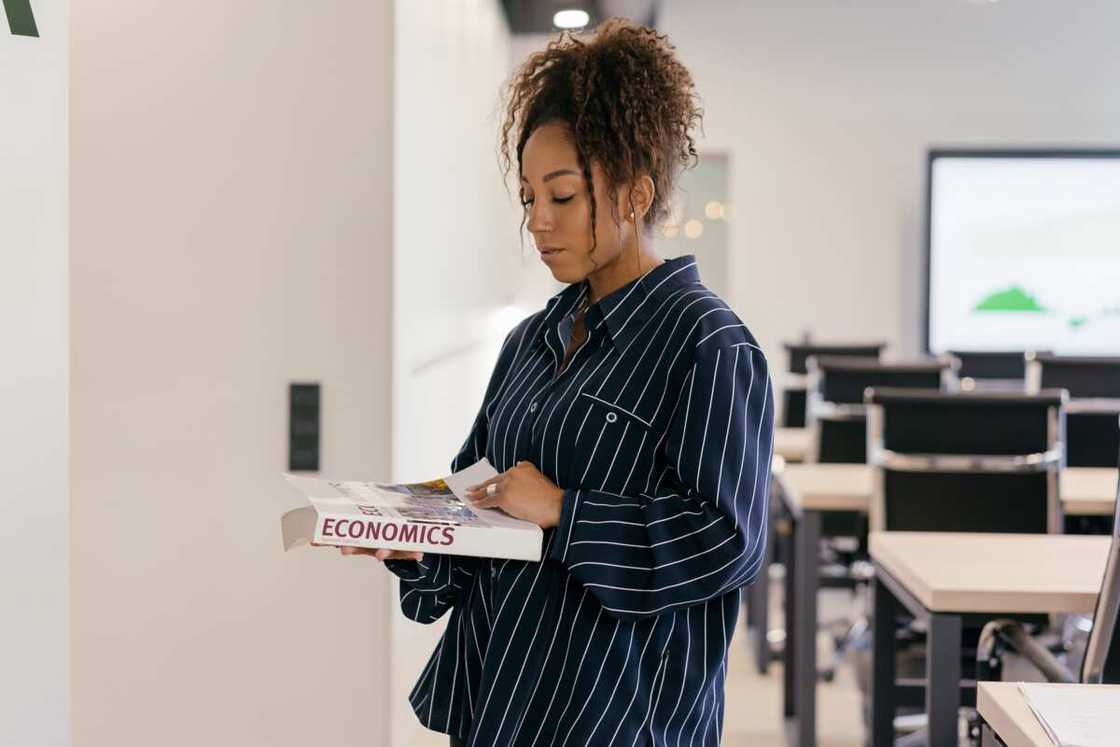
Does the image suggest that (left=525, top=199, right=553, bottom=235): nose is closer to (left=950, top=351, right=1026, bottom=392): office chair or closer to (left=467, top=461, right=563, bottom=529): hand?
(left=467, top=461, right=563, bottom=529): hand

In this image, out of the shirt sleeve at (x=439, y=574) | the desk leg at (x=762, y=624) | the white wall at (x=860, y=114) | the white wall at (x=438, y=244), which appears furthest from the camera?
the white wall at (x=860, y=114)

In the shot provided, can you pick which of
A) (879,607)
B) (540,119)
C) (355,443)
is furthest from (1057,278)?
(540,119)

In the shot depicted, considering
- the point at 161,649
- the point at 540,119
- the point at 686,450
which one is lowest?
the point at 161,649

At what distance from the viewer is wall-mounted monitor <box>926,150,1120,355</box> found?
761 centimetres

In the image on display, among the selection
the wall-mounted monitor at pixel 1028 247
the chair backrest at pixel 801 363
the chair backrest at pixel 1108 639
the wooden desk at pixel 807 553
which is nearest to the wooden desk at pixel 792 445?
the chair backrest at pixel 801 363

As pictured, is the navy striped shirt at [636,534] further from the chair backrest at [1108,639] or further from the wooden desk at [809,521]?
the wooden desk at [809,521]

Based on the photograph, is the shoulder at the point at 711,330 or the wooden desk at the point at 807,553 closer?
the shoulder at the point at 711,330

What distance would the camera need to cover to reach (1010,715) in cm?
140

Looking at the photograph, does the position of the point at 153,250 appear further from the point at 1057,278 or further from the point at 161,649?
the point at 1057,278

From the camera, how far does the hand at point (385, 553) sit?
137 cm

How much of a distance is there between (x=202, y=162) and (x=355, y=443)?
60cm

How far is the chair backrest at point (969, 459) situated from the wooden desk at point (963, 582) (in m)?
0.54

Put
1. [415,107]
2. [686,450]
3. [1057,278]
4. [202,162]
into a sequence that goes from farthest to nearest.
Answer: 1. [1057,278]
2. [415,107]
3. [202,162]
4. [686,450]

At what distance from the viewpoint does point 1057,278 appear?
7621 millimetres
